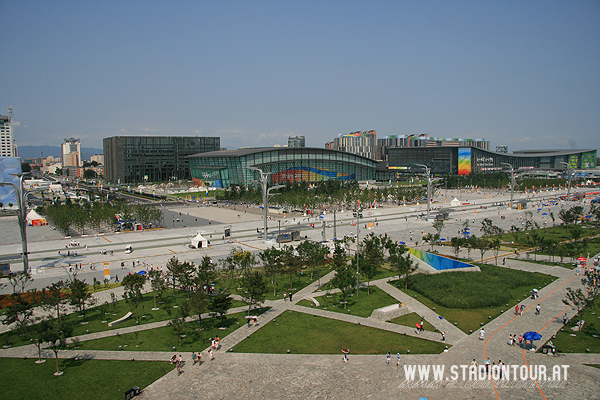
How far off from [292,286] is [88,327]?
17349 mm

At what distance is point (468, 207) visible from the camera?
98.7 meters

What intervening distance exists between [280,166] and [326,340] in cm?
11470

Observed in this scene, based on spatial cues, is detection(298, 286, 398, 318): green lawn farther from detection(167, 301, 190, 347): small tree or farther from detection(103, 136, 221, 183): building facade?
detection(103, 136, 221, 183): building facade

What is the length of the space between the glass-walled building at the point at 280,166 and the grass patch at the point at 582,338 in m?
108

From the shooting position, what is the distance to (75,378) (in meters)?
21.6

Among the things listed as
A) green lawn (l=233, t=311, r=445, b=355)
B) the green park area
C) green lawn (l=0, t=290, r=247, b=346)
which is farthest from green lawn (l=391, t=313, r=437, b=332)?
→ green lawn (l=0, t=290, r=247, b=346)

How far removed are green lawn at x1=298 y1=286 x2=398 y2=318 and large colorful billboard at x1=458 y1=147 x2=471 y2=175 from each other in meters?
172

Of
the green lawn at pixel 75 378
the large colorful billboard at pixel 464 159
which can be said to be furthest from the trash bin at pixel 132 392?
the large colorful billboard at pixel 464 159

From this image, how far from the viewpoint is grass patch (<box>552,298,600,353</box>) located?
80.6 ft

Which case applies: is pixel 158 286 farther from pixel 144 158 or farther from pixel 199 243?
pixel 144 158

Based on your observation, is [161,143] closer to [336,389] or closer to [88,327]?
[88,327]

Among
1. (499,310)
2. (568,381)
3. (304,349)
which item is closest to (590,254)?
(499,310)

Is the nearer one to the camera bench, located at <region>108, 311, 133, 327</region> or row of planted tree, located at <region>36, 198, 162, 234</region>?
bench, located at <region>108, 311, 133, 327</region>

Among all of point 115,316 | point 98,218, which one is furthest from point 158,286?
point 98,218
